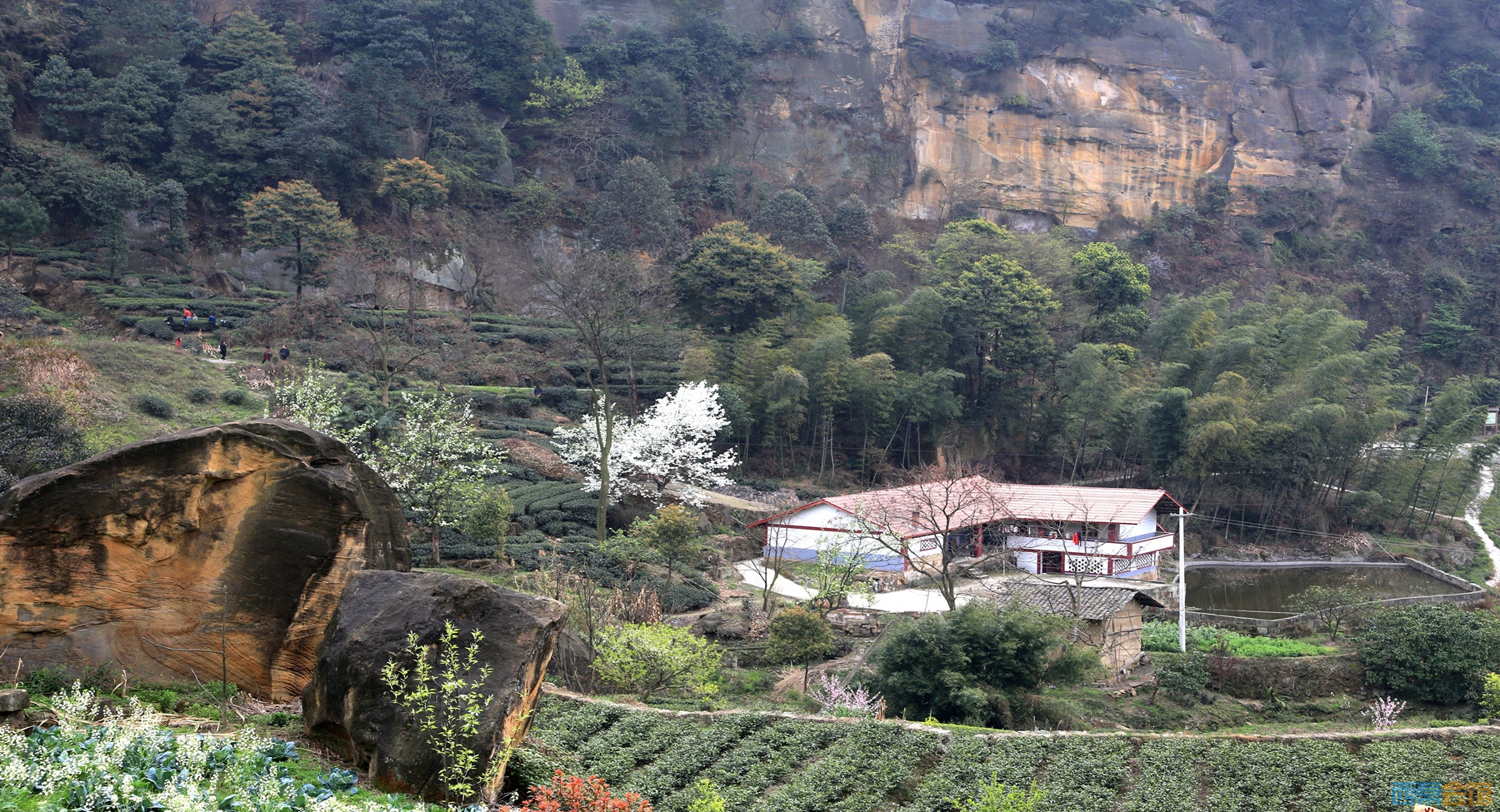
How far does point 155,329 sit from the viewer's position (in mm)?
33250

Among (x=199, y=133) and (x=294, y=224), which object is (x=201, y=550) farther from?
(x=199, y=133)

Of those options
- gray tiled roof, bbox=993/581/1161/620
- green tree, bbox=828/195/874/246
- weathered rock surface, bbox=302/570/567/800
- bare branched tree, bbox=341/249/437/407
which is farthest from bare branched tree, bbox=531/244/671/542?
weathered rock surface, bbox=302/570/567/800

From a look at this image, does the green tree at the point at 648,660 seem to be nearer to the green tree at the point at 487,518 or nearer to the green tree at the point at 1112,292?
the green tree at the point at 487,518

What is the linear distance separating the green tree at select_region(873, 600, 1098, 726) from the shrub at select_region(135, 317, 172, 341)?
28219 millimetres

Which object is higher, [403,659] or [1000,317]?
[1000,317]

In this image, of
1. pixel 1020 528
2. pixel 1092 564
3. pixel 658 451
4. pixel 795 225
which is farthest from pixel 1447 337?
pixel 658 451

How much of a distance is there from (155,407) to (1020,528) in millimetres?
22735

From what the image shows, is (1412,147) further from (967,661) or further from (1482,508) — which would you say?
(967,661)

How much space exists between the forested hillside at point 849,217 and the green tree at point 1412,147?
215 mm

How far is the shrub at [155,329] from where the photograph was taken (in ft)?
109

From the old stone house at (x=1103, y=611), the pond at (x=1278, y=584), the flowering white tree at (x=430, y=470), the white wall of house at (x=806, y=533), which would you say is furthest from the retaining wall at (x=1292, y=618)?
the flowering white tree at (x=430, y=470)

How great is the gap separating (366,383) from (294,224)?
10.3m

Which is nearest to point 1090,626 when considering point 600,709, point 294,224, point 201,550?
point 600,709

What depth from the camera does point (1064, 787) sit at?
10.8 metres
